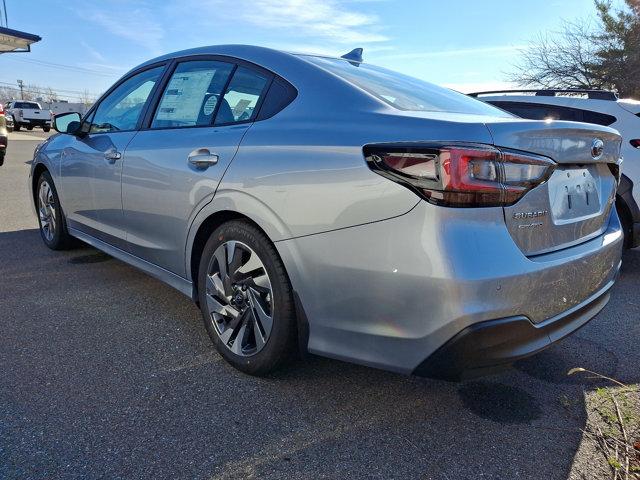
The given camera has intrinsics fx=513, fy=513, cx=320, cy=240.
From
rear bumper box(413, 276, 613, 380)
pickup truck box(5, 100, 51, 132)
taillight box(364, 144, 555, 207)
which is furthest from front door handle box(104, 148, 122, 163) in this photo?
pickup truck box(5, 100, 51, 132)

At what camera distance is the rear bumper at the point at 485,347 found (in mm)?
Result: 1829

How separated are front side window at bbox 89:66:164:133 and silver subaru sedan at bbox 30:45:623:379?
1.06 feet

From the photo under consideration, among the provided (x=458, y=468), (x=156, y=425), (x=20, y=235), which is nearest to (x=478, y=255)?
(x=458, y=468)

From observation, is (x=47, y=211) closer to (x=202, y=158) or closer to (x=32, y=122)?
(x=202, y=158)

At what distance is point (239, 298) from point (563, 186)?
1572 millimetres

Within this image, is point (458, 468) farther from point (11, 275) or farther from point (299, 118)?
point (11, 275)

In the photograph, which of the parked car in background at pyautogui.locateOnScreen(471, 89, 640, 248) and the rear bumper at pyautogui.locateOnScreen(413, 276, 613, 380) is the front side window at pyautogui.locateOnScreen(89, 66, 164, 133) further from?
the parked car in background at pyautogui.locateOnScreen(471, 89, 640, 248)

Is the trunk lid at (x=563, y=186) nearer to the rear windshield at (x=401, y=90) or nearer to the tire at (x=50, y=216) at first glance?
the rear windshield at (x=401, y=90)

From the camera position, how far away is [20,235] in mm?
5363

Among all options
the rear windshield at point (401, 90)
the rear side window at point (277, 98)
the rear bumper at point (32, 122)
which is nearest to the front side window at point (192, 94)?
the rear side window at point (277, 98)

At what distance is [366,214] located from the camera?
1955mm

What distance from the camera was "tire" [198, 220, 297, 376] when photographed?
2.34m

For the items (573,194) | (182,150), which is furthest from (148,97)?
(573,194)

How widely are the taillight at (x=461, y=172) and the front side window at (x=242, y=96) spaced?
0.97 m
